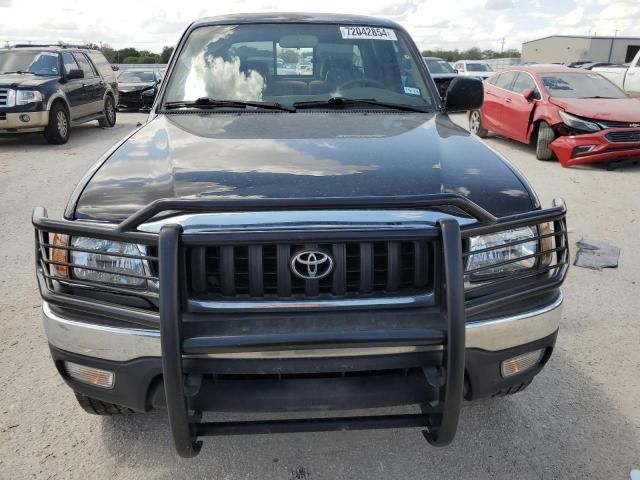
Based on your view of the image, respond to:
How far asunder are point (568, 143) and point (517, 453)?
24.2ft

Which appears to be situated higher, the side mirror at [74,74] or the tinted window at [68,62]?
the tinted window at [68,62]

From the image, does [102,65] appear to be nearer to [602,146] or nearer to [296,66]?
[602,146]

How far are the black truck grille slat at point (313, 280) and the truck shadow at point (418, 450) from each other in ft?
3.08

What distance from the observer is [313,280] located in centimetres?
197

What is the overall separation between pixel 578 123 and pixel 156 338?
8.46 m

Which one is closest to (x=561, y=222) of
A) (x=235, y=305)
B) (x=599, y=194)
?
(x=235, y=305)

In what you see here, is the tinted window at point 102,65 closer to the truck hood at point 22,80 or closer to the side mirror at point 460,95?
the truck hood at point 22,80

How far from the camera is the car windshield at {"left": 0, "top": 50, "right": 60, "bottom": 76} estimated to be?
1145 cm

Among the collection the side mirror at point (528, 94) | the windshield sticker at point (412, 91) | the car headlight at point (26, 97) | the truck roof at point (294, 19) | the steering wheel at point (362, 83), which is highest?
the truck roof at point (294, 19)

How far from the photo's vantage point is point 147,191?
2219 millimetres

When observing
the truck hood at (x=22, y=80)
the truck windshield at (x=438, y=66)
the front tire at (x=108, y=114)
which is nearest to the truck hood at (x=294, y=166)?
the truck hood at (x=22, y=80)

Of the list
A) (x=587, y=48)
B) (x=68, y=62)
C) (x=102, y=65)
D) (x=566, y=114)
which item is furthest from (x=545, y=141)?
(x=587, y=48)

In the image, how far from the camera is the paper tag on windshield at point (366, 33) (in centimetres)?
373

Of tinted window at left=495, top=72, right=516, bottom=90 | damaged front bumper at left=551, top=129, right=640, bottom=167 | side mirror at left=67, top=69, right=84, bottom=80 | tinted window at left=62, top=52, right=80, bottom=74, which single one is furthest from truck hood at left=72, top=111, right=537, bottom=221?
tinted window at left=62, top=52, right=80, bottom=74
